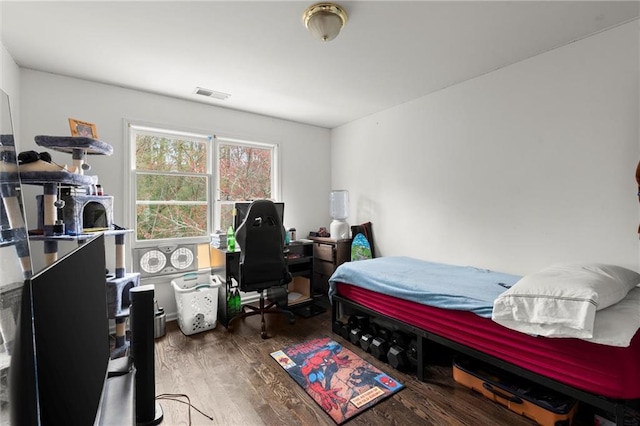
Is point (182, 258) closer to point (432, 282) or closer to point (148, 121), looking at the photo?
point (148, 121)

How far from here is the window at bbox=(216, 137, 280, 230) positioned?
3651 mm

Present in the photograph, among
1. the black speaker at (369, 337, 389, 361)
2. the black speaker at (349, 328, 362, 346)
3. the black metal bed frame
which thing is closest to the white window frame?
the black metal bed frame

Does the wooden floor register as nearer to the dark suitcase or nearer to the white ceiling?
the dark suitcase

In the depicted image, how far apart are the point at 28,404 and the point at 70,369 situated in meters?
0.25

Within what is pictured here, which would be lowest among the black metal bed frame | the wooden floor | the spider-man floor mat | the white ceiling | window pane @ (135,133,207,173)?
the wooden floor

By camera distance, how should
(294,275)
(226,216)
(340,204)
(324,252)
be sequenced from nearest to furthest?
(294,275) → (226,216) → (324,252) → (340,204)

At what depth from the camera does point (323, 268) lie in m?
3.88

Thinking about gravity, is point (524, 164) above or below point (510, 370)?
above

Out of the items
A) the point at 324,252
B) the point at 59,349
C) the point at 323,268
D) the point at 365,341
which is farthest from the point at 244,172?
the point at 59,349

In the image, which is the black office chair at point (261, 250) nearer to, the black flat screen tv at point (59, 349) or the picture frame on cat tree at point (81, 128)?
the picture frame on cat tree at point (81, 128)

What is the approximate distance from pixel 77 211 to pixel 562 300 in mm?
3098

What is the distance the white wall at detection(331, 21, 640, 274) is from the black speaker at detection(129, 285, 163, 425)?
108 inches

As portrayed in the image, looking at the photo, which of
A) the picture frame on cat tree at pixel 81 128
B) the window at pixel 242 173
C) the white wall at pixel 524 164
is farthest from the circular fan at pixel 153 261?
the white wall at pixel 524 164

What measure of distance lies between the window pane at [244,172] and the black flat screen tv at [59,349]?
2.73m
